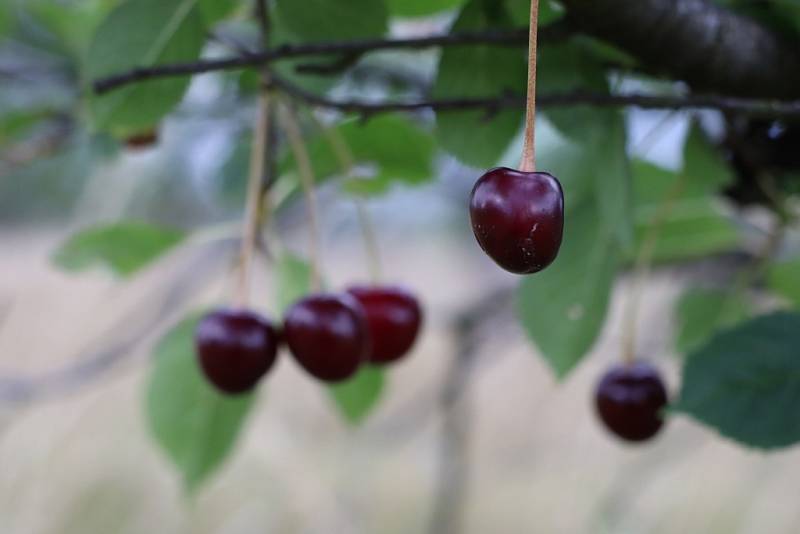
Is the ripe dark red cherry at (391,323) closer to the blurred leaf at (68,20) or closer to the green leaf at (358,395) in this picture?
the green leaf at (358,395)

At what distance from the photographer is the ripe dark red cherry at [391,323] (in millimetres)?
708

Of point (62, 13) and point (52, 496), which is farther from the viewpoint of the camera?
point (52, 496)

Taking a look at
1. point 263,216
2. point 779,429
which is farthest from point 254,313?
point 779,429

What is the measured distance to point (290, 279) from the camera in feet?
2.80

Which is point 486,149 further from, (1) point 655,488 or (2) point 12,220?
(2) point 12,220

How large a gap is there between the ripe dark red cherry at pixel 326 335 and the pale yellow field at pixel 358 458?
1458 mm

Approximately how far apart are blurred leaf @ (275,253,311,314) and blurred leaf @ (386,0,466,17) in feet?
0.87

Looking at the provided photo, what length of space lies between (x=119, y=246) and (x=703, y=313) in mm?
517

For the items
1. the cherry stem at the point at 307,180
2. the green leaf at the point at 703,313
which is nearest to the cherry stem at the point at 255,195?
the cherry stem at the point at 307,180

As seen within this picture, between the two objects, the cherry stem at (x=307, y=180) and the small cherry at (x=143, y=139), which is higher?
Answer: the cherry stem at (x=307, y=180)

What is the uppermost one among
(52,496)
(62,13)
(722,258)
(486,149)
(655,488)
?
(486,149)

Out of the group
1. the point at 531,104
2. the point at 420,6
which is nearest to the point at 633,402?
the point at 420,6

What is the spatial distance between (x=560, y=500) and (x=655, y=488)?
292mm

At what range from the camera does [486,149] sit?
21.8 inches
